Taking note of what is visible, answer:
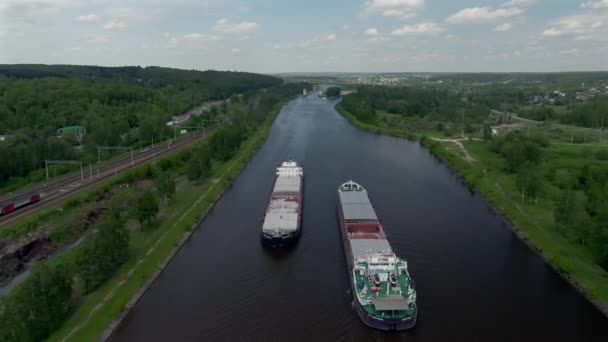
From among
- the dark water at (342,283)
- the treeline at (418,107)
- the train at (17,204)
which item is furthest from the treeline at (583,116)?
the train at (17,204)

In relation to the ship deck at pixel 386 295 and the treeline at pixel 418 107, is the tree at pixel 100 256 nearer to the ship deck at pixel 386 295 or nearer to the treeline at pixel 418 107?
the ship deck at pixel 386 295

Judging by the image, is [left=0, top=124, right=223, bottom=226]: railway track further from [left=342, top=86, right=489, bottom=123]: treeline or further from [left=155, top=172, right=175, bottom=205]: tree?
[left=342, top=86, right=489, bottom=123]: treeline

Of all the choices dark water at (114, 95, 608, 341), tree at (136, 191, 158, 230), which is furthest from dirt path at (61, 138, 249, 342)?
tree at (136, 191, 158, 230)

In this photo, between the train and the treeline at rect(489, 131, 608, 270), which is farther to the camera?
the train

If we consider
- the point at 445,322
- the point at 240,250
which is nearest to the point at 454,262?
the point at 445,322

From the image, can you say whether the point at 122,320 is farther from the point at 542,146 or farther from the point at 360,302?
the point at 542,146

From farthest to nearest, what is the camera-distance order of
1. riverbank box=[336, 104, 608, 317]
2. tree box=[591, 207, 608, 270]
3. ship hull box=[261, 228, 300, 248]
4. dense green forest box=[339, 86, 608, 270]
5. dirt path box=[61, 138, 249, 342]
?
ship hull box=[261, 228, 300, 248]
dense green forest box=[339, 86, 608, 270]
tree box=[591, 207, 608, 270]
riverbank box=[336, 104, 608, 317]
dirt path box=[61, 138, 249, 342]
